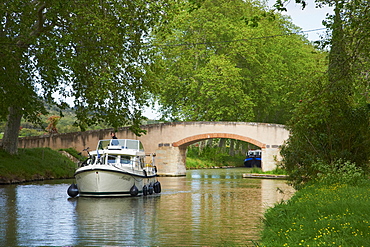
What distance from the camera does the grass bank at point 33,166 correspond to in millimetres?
32156

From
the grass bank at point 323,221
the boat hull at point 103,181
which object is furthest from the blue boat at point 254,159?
the grass bank at point 323,221

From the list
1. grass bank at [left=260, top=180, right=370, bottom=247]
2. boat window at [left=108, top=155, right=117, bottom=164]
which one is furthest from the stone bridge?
grass bank at [left=260, top=180, right=370, bottom=247]

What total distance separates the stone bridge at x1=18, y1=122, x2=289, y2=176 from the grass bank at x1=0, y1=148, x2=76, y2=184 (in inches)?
245

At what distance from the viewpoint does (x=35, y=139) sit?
159 ft

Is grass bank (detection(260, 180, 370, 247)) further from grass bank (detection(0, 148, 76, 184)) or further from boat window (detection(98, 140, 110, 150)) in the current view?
grass bank (detection(0, 148, 76, 184))

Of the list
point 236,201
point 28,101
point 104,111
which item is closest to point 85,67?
point 104,111

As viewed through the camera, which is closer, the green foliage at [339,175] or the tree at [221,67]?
the green foliage at [339,175]

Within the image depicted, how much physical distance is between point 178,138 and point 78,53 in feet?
66.2

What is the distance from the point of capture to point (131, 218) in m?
17.8

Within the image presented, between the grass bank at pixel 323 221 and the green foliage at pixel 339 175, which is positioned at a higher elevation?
the green foliage at pixel 339 175

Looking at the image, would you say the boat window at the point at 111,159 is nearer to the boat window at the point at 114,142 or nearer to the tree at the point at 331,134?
the boat window at the point at 114,142

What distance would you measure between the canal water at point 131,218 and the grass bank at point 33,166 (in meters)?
4.11

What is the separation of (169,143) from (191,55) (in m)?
10.4

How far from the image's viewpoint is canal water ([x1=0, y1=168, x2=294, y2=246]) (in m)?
13.0
